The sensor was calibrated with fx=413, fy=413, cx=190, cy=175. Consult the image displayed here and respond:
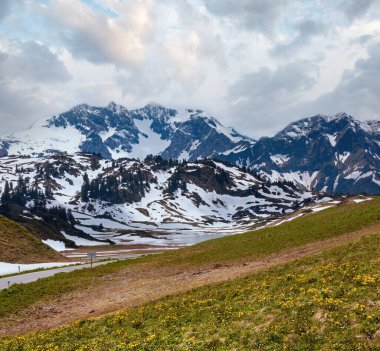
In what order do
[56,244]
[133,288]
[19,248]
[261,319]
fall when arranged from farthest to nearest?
[56,244] → [19,248] → [133,288] → [261,319]

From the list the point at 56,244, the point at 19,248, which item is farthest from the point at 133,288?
the point at 56,244

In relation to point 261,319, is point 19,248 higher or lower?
higher

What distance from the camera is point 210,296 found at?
2973cm

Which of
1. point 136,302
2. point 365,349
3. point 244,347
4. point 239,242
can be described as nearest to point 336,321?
point 365,349

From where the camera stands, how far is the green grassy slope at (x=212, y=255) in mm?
43344

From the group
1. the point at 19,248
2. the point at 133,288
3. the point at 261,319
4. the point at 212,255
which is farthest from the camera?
the point at 19,248

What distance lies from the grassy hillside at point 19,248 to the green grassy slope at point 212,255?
21.6 metres

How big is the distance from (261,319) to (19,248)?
6405 cm

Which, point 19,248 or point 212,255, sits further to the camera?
point 19,248

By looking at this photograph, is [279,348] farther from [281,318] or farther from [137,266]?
[137,266]

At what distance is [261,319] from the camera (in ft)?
69.1

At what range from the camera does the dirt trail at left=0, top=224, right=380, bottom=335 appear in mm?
34969

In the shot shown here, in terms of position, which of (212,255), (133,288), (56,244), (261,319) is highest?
(56,244)

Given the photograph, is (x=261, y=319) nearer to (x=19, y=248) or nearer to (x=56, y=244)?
(x=19, y=248)
